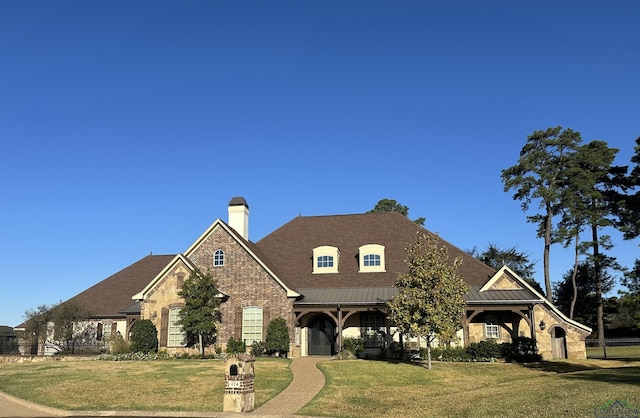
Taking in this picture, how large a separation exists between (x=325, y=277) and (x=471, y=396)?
1665cm

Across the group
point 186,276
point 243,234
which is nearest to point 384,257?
point 243,234

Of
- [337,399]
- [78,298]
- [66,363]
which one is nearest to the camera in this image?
[337,399]

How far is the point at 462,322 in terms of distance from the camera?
27.5 m

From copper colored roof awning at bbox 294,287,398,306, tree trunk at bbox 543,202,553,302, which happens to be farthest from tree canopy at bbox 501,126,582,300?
copper colored roof awning at bbox 294,287,398,306

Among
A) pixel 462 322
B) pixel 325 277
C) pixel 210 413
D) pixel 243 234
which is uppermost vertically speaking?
pixel 243 234

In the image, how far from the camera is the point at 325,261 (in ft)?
106

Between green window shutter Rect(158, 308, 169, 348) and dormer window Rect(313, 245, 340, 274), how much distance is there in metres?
9.56

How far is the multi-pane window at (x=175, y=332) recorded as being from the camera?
29.4 meters

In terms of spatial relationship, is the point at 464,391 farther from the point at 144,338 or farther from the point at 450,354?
the point at 144,338

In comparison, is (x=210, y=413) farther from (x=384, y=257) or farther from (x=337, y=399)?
(x=384, y=257)

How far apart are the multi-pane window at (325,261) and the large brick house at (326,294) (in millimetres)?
65

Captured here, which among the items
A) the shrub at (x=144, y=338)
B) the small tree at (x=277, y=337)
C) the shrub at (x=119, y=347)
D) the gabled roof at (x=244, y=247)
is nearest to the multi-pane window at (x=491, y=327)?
the gabled roof at (x=244, y=247)

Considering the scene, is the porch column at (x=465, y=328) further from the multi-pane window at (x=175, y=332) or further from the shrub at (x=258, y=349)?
the multi-pane window at (x=175, y=332)

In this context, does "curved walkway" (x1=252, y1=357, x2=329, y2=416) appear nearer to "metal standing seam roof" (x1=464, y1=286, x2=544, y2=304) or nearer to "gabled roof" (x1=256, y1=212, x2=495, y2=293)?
"gabled roof" (x1=256, y1=212, x2=495, y2=293)
